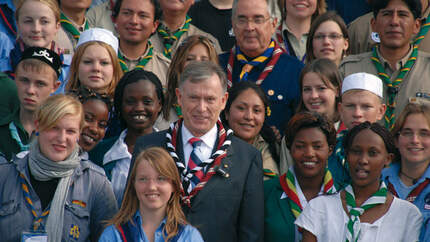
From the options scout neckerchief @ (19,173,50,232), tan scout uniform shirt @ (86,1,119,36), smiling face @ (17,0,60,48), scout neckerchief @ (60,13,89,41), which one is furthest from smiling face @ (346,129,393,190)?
tan scout uniform shirt @ (86,1,119,36)

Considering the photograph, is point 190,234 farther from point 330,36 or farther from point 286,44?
point 286,44

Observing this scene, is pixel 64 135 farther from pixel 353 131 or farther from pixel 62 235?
pixel 353 131

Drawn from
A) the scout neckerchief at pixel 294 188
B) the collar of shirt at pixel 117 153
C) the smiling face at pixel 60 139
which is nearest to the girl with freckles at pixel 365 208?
the scout neckerchief at pixel 294 188

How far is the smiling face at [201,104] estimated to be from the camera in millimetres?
6113

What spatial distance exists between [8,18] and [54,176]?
11.8 ft

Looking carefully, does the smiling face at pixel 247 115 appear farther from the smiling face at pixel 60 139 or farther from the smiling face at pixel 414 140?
the smiling face at pixel 60 139

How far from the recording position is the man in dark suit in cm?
592

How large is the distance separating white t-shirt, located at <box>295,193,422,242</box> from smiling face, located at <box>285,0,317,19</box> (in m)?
3.49

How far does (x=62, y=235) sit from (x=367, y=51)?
4.66 m

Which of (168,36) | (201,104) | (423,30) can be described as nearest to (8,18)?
(168,36)

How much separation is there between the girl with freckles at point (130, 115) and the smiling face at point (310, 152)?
57.5 inches

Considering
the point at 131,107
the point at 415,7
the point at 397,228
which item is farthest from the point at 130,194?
the point at 415,7

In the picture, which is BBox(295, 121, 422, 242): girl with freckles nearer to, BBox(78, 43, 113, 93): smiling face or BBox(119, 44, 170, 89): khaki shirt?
BBox(78, 43, 113, 93): smiling face

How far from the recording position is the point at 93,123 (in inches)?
279
